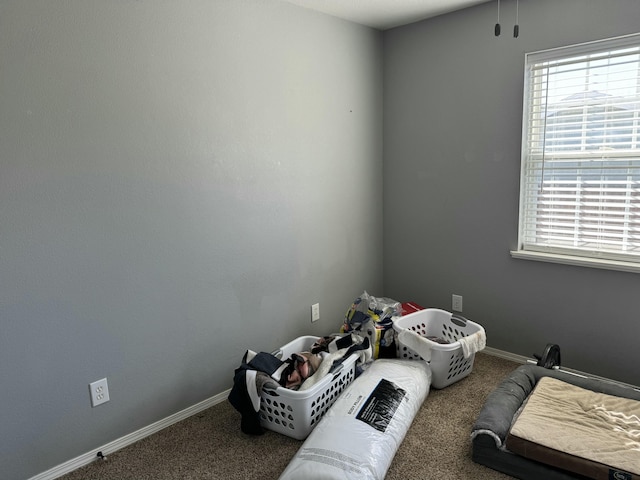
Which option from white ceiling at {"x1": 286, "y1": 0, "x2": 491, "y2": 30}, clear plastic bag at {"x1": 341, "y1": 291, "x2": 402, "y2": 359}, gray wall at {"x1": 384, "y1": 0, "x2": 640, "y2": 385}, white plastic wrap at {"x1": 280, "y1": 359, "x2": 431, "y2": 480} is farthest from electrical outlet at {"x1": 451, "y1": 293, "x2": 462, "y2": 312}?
white ceiling at {"x1": 286, "y1": 0, "x2": 491, "y2": 30}

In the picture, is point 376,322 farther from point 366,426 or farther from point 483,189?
point 483,189

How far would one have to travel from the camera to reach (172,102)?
2.31 metres

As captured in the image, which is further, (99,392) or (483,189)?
(483,189)

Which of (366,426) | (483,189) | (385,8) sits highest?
(385,8)

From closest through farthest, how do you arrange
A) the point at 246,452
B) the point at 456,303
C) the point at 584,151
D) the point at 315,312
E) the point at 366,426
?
the point at 366,426
the point at 246,452
the point at 584,151
the point at 315,312
the point at 456,303

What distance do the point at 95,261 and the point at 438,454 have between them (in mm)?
1811

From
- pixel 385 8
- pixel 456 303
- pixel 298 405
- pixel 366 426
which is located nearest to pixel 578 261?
pixel 456 303

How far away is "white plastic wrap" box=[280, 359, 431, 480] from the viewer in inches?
72.7

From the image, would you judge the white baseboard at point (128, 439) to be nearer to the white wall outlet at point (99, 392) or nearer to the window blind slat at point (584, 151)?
the white wall outlet at point (99, 392)

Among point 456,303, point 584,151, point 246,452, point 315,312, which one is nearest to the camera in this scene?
point 246,452

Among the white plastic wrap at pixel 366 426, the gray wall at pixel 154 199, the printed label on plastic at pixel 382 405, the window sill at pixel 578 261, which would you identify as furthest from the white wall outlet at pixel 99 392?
the window sill at pixel 578 261

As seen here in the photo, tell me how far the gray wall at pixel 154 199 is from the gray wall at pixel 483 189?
1.75 ft

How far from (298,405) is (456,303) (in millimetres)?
1621

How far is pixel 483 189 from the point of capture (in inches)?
123
